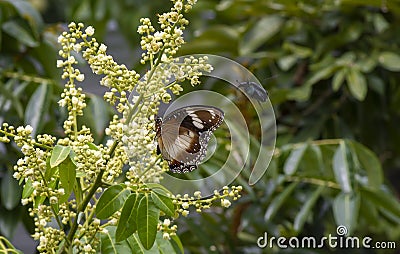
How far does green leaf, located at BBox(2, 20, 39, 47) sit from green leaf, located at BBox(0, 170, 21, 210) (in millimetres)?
255

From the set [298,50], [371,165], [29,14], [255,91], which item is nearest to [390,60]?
[298,50]

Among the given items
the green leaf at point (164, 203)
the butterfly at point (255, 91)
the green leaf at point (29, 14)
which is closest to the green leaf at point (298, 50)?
the green leaf at point (29, 14)

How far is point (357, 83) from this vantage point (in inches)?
51.9

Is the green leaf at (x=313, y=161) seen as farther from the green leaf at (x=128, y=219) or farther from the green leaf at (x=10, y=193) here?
the green leaf at (x=128, y=219)

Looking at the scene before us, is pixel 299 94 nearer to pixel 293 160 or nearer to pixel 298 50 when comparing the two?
pixel 298 50

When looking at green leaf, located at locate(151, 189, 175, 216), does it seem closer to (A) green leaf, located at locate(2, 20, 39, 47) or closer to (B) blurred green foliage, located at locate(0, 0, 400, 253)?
(B) blurred green foliage, located at locate(0, 0, 400, 253)

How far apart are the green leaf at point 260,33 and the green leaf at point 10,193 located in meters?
0.59

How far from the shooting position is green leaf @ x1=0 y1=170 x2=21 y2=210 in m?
1.06

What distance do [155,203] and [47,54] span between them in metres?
0.79

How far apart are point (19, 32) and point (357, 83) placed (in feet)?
2.17

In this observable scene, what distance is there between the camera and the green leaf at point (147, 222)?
0.54 meters

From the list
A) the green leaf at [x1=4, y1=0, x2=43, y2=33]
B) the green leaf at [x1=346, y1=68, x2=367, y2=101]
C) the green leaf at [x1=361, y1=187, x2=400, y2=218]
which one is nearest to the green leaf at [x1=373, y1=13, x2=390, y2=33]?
the green leaf at [x1=346, y1=68, x2=367, y2=101]

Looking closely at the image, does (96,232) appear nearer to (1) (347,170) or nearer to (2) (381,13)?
(1) (347,170)

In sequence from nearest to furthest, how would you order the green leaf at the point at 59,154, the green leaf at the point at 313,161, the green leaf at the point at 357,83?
the green leaf at the point at 59,154 → the green leaf at the point at 313,161 → the green leaf at the point at 357,83
